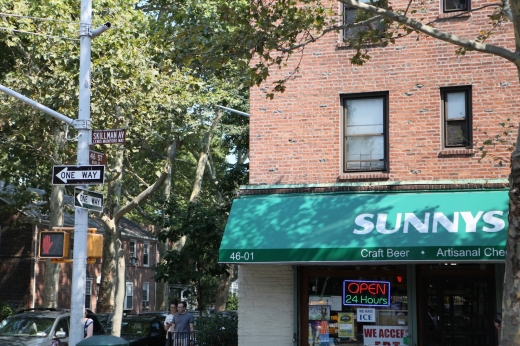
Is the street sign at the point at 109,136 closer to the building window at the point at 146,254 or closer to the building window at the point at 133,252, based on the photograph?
the building window at the point at 133,252

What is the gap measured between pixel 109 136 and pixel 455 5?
24.8ft

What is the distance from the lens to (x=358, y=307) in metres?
15.0

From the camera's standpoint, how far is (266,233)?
1432 cm

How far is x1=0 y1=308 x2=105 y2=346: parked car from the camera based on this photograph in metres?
16.4

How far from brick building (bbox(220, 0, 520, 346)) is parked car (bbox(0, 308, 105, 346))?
4469 mm

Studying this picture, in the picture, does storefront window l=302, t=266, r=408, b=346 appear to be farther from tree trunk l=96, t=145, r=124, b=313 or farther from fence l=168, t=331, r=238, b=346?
tree trunk l=96, t=145, r=124, b=313

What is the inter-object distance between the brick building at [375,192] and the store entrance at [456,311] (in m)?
0.02

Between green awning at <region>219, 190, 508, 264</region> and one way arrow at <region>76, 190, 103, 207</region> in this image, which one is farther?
green awning at <region>219, 190, 508, 264</region>

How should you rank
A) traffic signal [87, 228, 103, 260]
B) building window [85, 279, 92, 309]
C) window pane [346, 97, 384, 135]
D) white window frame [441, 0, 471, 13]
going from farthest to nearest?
building window [85, 279, 92, 309], window pane [346, 97, 384, 135], white window frame [441, 0, 471, 13], traffic signal [87, 228, 103, 260]

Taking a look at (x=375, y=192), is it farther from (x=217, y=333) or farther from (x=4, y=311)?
(x=4, y=311)

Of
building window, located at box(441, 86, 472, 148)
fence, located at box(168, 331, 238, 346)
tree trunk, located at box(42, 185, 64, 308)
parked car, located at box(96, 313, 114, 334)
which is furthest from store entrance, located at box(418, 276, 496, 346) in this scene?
tree trunk, located at box(42, 185, 64, 308)

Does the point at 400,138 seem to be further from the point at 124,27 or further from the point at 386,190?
the point at 124,27

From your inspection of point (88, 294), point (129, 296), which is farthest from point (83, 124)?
point (129, 296)

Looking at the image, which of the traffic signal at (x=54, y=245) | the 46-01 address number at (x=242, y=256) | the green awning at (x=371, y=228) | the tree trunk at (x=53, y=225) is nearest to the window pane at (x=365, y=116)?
the green awning at (x=371, y=228)
